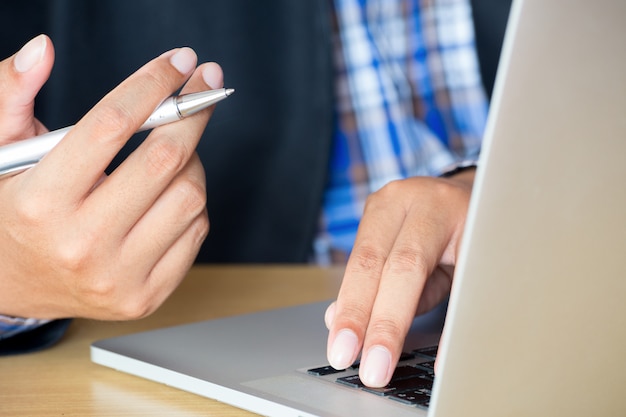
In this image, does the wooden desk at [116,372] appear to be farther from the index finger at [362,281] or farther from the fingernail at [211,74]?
the fingernail at [211,74]

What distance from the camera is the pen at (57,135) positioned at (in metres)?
0.50

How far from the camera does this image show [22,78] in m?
0.50

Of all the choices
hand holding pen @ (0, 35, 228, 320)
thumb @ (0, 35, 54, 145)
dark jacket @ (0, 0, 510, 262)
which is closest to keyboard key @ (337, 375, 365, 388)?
hand holding pen @ (0, 35, 228, 320)

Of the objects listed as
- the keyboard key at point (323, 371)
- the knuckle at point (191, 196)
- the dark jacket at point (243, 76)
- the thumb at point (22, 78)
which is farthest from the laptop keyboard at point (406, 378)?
the dark jacket at point (243, 76)

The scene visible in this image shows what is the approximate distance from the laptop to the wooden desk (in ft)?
0.40

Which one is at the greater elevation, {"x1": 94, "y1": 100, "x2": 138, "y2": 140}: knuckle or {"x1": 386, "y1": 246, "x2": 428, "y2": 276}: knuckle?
{"x1": 94, "y1": 100, "x2": 138, "y2": 140}: knuckle

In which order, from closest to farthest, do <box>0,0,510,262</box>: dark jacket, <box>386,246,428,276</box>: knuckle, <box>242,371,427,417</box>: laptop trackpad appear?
1. <box>242,371,427,417</box>: laptop trackpad
2. <box>386,246,428,276</box>: knuckle
3. <box>0,0,510,262</box>: dark jacket

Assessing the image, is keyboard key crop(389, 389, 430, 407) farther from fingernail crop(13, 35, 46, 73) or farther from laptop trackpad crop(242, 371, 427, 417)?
fingernail crop(13, 35, 46, 73)

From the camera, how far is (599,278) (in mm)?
331

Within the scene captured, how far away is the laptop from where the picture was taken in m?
0.27

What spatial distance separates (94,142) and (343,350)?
7.7 inches

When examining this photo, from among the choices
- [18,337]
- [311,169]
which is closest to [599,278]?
[18,337]

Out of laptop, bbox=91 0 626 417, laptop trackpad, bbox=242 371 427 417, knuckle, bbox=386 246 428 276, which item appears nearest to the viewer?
laptop, bbox=91 0 626 417

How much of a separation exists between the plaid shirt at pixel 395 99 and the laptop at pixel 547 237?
2.29 feet
